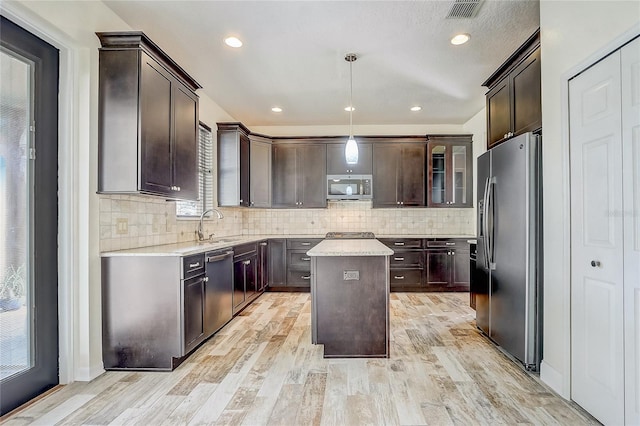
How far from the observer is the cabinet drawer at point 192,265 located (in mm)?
2684

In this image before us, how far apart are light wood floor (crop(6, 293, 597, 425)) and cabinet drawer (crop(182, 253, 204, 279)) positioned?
721mm

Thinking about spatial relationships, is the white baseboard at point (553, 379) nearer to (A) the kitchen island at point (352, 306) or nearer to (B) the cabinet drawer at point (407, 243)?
(A) the kitchen island at point (352, 306)

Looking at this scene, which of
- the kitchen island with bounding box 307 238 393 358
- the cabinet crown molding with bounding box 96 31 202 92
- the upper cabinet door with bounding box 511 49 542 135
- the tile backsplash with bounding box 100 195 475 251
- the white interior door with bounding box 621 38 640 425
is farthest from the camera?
the tile backsplash with bounding box 100 195 475 251

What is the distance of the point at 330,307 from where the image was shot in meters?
2.88

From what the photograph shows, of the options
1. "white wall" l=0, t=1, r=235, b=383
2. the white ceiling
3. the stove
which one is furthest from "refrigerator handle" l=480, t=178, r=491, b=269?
"white wall" l=0, t=1, r=235, b=383

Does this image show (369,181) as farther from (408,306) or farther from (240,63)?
(240,63)

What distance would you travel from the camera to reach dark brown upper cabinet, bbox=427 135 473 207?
5.69 m

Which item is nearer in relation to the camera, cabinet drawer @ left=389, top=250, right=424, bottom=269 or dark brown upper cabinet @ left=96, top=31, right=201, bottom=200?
dark brown upper cabinet @ left=96, top=31, right=201, bottom=200

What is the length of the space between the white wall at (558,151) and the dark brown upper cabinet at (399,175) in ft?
10.8

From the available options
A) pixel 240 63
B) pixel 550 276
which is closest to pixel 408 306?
pixel 550 276

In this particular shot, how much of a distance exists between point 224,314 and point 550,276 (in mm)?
2926

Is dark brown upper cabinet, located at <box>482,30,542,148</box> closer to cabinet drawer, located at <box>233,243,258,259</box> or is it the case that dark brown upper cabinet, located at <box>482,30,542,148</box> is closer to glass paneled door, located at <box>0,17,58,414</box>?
cabinet drawer, located at <box>233,243,258,259</box>

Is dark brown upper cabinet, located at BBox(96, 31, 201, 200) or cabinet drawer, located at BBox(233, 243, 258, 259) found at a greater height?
dark brown upper cabinet, located at BBox(96, 31, 201, 200)

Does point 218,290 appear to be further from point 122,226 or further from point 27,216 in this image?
point 27,216
